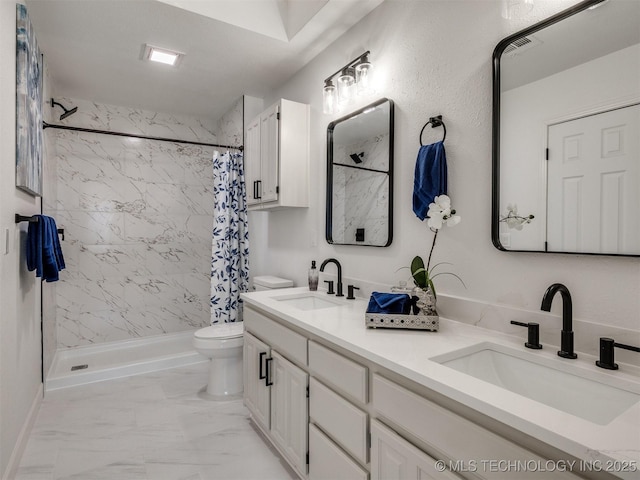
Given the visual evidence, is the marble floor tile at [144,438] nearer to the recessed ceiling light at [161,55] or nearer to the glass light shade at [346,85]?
the glass light shade at [346,85]

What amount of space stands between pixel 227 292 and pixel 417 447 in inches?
90.9

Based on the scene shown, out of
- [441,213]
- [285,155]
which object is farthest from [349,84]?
[441,213]

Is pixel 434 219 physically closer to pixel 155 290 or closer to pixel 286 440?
pixel 286 440

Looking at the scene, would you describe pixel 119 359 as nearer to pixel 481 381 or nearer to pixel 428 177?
pixel 428 177

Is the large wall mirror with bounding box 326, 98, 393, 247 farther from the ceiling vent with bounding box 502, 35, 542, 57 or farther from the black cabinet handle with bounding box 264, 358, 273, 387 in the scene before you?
the black cabinet handle with bounding box 264, 358, 273, 387

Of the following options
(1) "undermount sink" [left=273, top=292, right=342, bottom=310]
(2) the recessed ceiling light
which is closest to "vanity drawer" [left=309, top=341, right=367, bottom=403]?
(1) "undermount sink" [left=273, top=292, right=342, bottom=310]

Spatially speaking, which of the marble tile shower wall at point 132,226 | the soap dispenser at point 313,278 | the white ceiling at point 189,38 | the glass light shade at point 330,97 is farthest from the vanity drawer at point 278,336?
the marble tile shower wall at point 132,226

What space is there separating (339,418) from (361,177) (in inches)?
53.2

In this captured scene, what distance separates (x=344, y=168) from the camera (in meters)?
2.29

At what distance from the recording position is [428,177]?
162 cm

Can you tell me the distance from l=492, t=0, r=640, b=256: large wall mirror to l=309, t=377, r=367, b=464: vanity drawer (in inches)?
33.9

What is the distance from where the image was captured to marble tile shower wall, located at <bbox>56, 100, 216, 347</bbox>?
352 cm

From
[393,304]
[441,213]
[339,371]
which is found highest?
[441,213]

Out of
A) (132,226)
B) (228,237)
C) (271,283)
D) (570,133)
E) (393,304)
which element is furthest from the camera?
(132,226)
